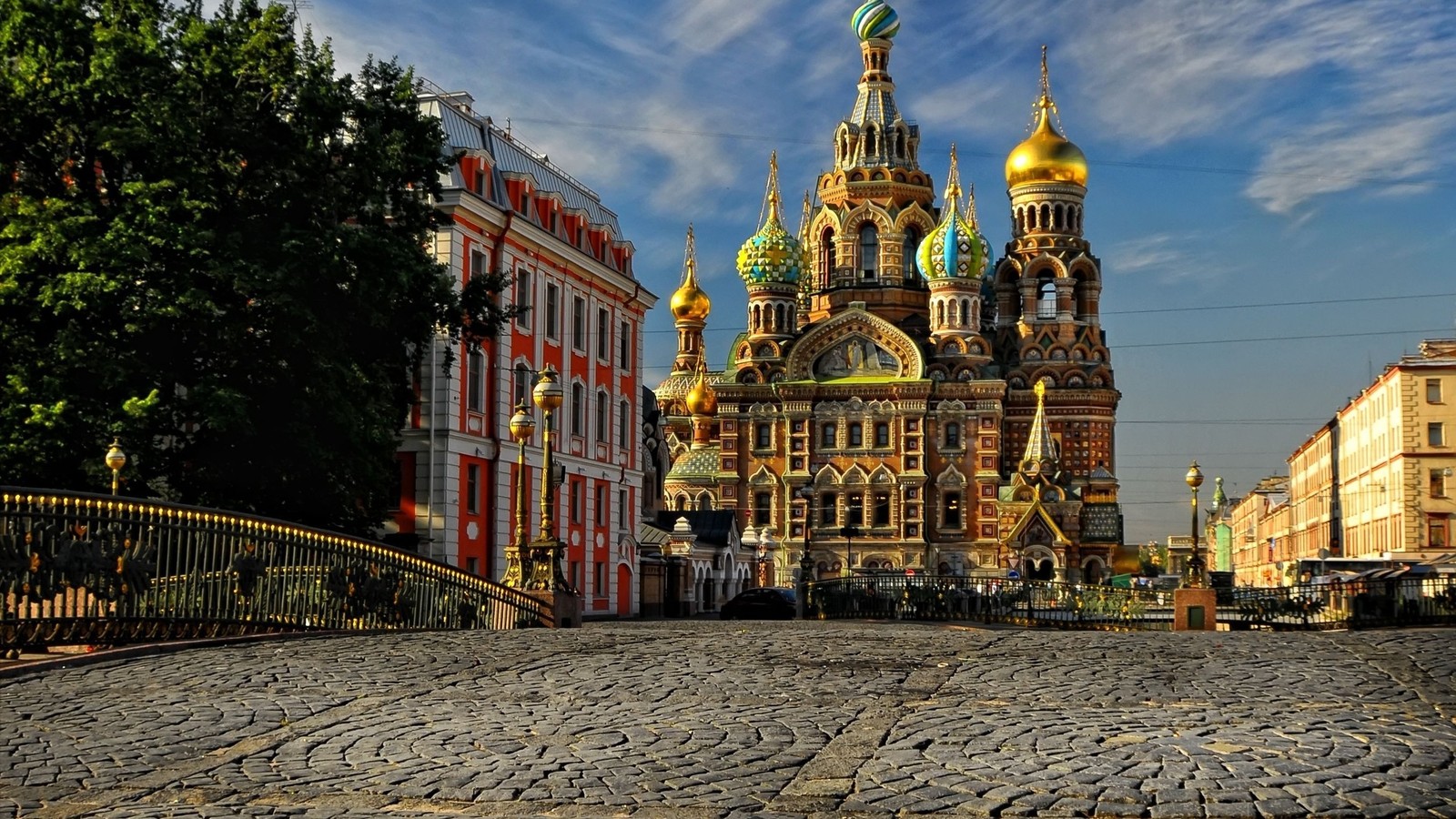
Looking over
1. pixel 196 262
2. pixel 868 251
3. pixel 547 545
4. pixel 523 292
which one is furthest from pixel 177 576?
pixel 868 251

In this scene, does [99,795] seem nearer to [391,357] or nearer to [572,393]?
[391,357]

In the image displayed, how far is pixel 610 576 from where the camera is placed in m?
47.2

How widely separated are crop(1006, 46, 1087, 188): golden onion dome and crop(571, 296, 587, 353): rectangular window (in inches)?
2171

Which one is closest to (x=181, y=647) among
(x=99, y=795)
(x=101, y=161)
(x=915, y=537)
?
(x=99, y=795)

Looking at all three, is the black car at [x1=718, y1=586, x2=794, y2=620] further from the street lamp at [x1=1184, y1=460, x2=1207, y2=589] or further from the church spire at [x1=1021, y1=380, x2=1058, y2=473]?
the church spire at [x1=1021, y1=380, x2=1058, y2=473]

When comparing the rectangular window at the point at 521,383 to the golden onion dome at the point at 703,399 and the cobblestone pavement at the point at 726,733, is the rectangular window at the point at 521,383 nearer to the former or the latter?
the cobblestone pavement at the point at 726,733

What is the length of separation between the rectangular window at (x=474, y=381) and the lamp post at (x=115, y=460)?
13.9 m

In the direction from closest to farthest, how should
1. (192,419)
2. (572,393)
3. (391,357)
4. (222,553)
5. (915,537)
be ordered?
(222,553), (192,419), (391,357), (572,393), (915,537)

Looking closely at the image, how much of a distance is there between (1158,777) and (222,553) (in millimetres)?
9943

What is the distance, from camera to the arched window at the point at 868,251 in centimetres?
9531

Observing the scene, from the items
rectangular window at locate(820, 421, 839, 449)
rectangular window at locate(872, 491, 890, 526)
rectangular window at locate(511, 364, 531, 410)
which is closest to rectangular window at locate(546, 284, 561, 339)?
rectangular window at locate(511, 364, 531, 410)

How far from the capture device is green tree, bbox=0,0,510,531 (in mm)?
24062

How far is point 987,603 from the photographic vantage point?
32.8m

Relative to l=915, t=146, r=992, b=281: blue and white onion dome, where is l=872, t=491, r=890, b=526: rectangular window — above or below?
below
